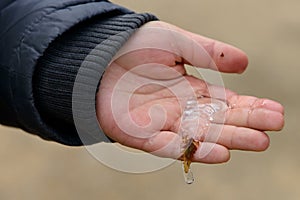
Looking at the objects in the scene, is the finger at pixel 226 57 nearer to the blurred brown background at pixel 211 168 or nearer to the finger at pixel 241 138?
the finger at pixel 241 138

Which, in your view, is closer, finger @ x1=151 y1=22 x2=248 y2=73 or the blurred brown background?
finger @ x1=151 y1=22 x2=248 y2=73

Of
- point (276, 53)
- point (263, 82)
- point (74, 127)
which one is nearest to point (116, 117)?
point (74, 127)

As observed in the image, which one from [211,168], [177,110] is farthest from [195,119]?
[211,168]

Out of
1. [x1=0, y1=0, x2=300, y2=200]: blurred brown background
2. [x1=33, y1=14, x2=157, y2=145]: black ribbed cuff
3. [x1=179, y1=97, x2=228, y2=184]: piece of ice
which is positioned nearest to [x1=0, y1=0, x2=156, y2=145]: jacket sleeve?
[x1=33, y1=14, x2=157, y2=145]: black ribbed cuff

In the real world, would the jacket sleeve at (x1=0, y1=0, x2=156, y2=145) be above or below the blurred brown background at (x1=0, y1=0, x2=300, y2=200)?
above

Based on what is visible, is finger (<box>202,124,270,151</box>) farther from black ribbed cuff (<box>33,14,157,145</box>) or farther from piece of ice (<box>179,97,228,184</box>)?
black ribbed cuff (<box>33,14,157,145</box>)

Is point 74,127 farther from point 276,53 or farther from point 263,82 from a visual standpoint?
point 276,53

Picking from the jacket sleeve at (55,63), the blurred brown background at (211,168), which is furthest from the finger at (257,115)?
the blurred brown background at (211,168)
